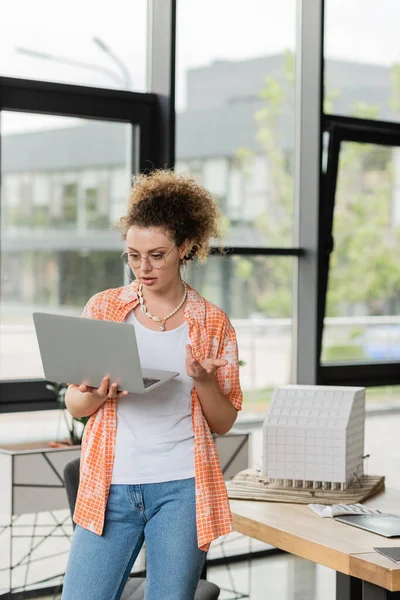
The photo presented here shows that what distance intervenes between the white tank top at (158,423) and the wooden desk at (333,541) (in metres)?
0.43

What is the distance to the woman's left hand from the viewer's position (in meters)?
1.85

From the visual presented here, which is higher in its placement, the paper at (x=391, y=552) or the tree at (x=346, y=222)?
the tree at (x=346, y=222)

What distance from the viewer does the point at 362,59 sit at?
14.0ft

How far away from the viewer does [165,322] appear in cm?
201

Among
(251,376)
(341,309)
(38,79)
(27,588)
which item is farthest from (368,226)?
(27,588)

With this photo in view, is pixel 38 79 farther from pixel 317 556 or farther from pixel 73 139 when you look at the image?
pixel 317 556

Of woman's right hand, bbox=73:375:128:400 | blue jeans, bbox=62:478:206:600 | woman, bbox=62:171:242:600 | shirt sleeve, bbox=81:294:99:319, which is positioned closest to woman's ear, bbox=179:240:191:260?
woman, bbox=62:171:242:600

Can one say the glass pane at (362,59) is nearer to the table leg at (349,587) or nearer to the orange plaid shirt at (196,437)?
the orange plaid shirt at (196,437)

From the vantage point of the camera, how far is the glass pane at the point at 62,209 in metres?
3.68

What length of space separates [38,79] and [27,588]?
6.59ft

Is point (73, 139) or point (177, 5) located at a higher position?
point (177, 5)

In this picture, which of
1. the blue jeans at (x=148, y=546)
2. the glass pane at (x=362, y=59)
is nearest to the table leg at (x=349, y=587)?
the blue jeans at (x=148, y=546)

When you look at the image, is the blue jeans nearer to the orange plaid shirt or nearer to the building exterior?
the orange plaid shirt

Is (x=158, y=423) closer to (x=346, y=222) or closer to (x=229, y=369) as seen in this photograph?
(x=229, y=369)
